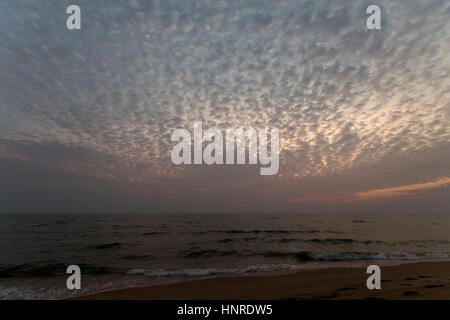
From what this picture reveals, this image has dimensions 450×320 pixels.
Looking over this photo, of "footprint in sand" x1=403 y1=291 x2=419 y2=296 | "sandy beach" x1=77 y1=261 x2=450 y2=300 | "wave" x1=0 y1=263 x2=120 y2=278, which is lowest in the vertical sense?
"wave" x1=0 y1=263 x2=120 y2=278

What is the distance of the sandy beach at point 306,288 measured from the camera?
8562 mm

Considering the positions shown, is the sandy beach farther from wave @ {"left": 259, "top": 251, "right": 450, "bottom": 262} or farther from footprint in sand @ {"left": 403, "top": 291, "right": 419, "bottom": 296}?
wave @ {"left": 259, "top": 251, "right": 450, "bottom": 262}

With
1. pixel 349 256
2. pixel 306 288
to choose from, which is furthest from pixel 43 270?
pixel 349 256

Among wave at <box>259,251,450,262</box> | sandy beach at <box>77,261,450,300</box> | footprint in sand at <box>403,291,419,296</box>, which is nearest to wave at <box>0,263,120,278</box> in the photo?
sandy beach at <box>77,261,450,300</box>

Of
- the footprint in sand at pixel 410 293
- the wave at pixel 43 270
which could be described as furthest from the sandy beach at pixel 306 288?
the wave at pixel 43 270

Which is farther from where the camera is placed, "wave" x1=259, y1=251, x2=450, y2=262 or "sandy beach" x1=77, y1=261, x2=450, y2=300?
"wave" x1=259, y1=251, x2=450, y2=262

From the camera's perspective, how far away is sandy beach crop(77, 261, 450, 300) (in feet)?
28.1

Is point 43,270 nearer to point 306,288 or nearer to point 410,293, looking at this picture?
point 306,288

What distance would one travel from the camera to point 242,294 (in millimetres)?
9281

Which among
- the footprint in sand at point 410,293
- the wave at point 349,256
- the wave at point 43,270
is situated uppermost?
the footprint in sand at point 410,293

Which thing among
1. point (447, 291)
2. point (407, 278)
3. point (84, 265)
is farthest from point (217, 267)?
point (447, 291)

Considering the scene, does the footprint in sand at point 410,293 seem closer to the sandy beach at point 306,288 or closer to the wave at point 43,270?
the sandy beach at point 306,288

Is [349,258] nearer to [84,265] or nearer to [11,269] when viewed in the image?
[84,265]
